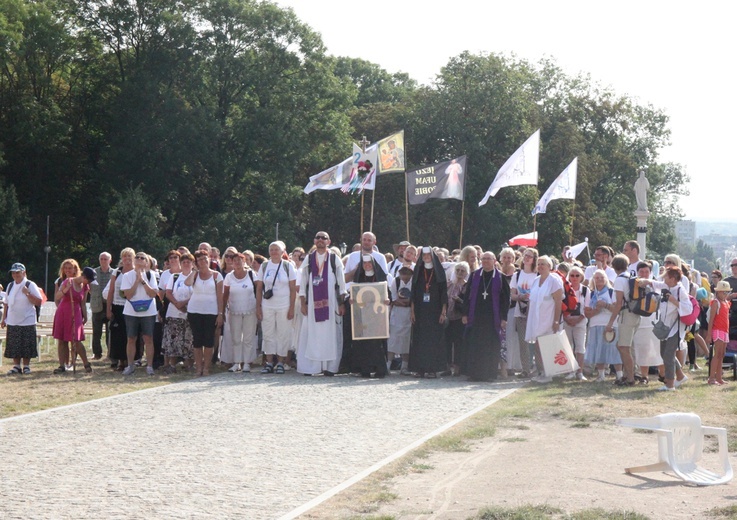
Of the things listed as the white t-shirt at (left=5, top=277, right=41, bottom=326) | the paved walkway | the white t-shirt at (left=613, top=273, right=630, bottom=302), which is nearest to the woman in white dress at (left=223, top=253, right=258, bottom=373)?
the paved walkway

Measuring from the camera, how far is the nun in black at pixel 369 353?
613 inches

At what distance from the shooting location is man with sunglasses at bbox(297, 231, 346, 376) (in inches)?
622

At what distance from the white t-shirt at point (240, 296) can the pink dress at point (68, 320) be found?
2.12m

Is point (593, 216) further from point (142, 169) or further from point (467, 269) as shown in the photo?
point (467, 269)

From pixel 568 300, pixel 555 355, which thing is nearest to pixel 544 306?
pixel 568 300

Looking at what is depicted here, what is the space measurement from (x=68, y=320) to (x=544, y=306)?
22.2 ft

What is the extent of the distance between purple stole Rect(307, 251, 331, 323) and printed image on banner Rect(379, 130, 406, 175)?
544cm

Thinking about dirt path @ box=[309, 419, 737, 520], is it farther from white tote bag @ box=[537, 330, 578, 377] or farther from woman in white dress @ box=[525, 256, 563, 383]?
woman in white dress @ box=[525, 256, 563, 383]

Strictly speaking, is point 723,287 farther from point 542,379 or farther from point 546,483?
point 546,483

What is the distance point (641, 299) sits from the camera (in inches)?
566

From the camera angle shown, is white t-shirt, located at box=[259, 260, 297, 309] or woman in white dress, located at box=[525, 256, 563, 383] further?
white t-shirt, located at box=[259, 260, 297, 309]

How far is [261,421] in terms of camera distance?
10.9 m

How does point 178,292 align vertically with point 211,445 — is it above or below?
above

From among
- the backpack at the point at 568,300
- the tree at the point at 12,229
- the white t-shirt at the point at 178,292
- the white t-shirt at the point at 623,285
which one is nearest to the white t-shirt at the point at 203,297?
the white t-shirt at the point at 178,292
